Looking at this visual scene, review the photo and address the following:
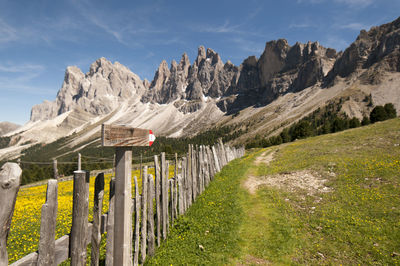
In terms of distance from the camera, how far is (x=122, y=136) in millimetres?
3902

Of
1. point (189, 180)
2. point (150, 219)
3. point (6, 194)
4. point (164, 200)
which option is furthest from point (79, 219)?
point (189, 180)

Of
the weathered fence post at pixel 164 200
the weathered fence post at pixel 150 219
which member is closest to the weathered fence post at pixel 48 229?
the weathered fence post at pixel 150 219

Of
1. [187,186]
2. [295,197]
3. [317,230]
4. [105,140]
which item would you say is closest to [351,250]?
[317,230]

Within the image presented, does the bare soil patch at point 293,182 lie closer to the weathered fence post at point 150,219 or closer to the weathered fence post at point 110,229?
the weathered fence post at point 150,219

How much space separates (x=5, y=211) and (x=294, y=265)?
22.6 feet

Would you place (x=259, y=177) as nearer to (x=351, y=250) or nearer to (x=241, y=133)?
(x=351, y=250)

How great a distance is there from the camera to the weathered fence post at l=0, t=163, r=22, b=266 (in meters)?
2.26

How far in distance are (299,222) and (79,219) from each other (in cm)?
824

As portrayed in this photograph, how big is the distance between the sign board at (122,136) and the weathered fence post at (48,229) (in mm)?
1003

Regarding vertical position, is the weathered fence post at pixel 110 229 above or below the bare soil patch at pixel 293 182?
above

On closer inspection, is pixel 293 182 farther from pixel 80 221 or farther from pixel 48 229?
pixel 48 229

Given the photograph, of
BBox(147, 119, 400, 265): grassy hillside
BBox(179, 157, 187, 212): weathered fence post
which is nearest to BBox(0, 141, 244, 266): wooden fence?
BBox(147, 119, 400, 265): grassy hillside

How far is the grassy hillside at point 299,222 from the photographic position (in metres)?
6.26

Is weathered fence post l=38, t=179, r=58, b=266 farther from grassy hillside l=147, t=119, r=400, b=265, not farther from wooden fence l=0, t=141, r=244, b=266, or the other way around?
grassy hillside l=147, t=119, r=400, b=265
